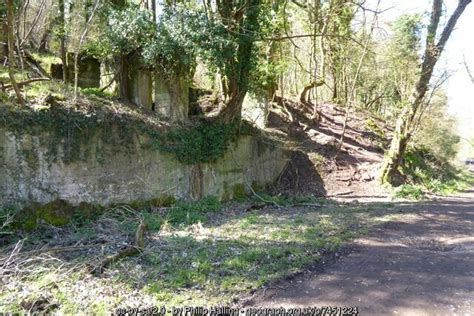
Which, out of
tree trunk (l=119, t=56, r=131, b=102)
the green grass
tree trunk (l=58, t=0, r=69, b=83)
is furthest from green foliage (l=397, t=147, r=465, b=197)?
tree trunk (l=58, t=0, r=69, b=83)

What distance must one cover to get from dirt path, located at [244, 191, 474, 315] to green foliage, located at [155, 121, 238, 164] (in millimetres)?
5085

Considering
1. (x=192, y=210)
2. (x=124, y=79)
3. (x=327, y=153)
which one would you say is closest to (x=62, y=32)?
(x=124, y=79)

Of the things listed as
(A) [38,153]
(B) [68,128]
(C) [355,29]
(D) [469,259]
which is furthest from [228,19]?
(C) [355,29]

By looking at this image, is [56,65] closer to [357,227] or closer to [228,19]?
[228,19]

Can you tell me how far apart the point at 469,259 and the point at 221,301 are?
384 cm

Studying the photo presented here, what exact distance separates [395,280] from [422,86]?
394 inches

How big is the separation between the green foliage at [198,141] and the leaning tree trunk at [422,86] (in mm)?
6154

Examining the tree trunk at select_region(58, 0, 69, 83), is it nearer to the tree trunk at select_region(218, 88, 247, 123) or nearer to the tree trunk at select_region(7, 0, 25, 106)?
the tree trunk at select_region(7, 0, 25, 106)

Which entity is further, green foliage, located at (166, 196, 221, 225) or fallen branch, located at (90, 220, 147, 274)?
green foliage, located at (166, 196, 221, 225)

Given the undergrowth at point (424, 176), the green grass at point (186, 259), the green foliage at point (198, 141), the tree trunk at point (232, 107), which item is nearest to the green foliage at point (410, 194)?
the undergrowth at point (424, 176)

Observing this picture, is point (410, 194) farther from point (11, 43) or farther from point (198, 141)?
point (11, 43)

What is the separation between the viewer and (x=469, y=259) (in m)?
5.38

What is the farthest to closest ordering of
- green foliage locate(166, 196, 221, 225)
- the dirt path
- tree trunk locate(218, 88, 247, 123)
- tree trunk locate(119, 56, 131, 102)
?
tree trunk locate(218, 88, 247, 123) → tree trunk locate(119, 56, 131, 102) → green foliage locate(166, 196, 221, 225) → the dirt path

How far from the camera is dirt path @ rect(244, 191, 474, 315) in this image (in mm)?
3996
